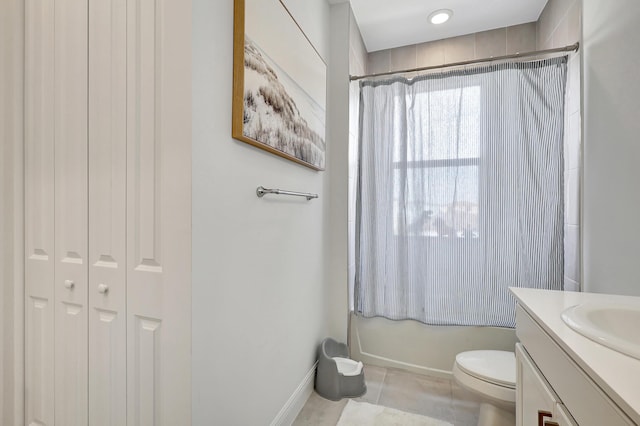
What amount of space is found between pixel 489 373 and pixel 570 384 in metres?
0.86

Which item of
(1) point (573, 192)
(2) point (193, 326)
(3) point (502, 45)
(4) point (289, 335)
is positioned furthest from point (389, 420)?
(3) point (502, 45)

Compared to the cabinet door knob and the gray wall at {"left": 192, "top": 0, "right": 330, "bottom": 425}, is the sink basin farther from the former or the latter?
the gray wall at {"left": 192, "top": 0, "right": 330, "bottom": 425}

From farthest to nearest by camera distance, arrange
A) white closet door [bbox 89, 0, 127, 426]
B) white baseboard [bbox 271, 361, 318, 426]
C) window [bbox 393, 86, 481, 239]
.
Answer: window [bbox 393, 86, 481, 239]
white baseboard [bbox 271, 361, 318, 426]
white closet door [bbox 89, 0, 127, 426]

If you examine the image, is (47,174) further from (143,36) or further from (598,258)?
(598,258)

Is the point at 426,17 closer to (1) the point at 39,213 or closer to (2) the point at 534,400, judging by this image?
(2) the point at 534,400

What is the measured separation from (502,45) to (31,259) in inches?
127

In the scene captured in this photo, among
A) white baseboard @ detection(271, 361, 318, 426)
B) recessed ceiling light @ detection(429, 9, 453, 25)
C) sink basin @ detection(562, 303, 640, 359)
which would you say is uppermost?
recessed ceiling light @ detection(429, 9, 453, 25)

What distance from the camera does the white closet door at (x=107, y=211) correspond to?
1.04 metres

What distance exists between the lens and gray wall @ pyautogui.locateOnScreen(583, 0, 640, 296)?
123 cm

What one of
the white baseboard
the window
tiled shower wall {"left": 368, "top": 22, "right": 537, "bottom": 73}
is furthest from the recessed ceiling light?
the white baseboard

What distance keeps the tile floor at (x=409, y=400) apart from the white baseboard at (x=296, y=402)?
0.03 metres

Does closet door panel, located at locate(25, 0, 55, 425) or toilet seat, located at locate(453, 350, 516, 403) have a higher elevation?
closet door panel, located at locate(25, 0, 55, 425)

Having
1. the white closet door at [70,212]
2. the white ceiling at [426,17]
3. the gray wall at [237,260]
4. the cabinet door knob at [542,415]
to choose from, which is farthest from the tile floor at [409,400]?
the white ceiling at [426,17]

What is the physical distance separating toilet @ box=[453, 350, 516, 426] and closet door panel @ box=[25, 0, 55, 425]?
1.80 m
